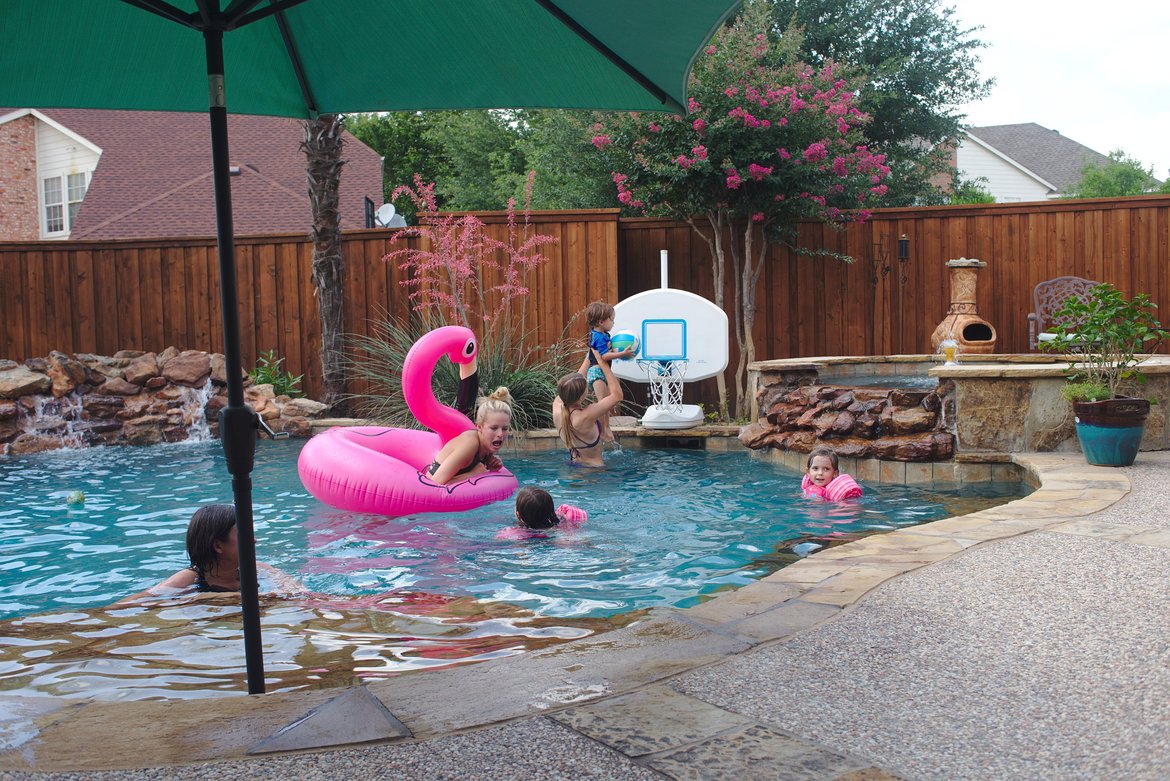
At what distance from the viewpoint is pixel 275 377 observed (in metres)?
11.0

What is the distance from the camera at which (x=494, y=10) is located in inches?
124

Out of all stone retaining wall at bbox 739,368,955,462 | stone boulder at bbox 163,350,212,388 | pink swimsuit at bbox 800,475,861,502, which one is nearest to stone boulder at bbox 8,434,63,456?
stone boulder at bbox 163,350,212,388

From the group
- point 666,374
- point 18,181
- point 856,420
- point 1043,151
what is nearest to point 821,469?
point 856,420

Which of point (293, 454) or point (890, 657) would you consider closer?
point (890, 657)

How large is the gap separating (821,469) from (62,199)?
20853 mm

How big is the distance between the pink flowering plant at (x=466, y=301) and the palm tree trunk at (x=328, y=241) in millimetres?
266

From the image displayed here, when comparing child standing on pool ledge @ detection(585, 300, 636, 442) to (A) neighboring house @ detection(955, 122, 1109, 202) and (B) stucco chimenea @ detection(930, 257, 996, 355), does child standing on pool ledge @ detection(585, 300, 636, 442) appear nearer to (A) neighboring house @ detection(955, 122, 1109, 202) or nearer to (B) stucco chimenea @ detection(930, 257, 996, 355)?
(B) stucco chimenea @ detection(930, 257, 996, 355)

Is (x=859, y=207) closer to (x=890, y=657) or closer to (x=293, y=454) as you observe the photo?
(x=293, y=454)

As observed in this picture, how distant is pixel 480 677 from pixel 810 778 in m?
0.96

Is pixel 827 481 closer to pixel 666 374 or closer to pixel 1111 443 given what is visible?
pixel 1111 443

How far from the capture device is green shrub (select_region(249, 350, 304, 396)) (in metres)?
10.8

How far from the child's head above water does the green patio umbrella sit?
3454 millimetres

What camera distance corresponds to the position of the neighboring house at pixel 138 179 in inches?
773

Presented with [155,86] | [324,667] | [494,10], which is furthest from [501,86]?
[324,667]
